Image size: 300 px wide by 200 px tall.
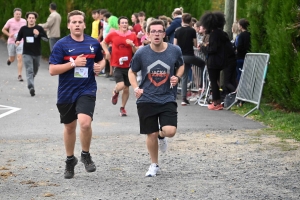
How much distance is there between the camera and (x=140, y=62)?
8711 mm

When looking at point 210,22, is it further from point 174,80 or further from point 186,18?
point 174,80

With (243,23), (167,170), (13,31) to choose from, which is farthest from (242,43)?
(13,31)

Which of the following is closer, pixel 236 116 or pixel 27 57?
pixel 236 116

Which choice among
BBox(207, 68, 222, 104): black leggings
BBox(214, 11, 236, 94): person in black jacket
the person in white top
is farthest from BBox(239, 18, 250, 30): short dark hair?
the person in white top

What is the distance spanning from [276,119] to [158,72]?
570 centimetres

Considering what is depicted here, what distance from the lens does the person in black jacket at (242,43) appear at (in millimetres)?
16562

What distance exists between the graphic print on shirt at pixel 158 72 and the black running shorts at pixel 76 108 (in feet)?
2.25

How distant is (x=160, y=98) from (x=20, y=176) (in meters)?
1.78

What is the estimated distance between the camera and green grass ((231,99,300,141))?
1223cm

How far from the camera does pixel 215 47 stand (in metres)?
16.0

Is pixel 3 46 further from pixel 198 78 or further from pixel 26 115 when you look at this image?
pixel 26 115

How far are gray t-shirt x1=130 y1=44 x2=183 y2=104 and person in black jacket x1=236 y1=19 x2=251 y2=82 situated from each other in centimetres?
789

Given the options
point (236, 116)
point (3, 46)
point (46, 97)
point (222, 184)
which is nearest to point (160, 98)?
point (222, 184)

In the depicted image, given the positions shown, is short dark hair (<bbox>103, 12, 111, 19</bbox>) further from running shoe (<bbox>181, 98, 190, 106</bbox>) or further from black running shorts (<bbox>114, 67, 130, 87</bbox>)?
black running shorts (<bbox>114, 67, 130, 87</bbox>)
